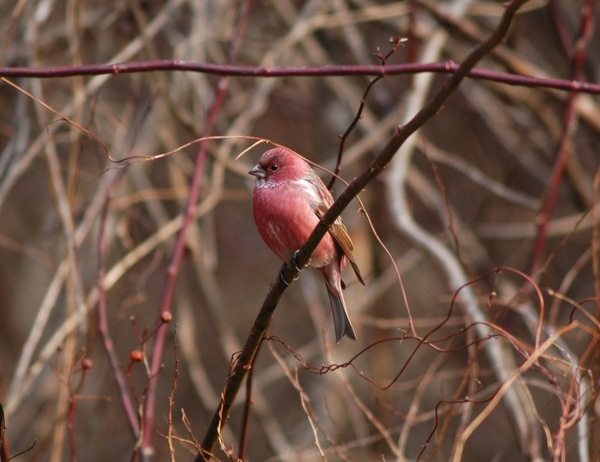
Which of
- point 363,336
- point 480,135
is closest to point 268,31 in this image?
point 480,135

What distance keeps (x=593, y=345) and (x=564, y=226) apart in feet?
13.4

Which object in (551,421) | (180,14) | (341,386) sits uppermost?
(180,14)

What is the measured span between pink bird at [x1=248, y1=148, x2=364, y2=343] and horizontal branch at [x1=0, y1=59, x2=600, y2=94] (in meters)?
1.85

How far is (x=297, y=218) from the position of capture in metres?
4.76

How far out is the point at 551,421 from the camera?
9.47m

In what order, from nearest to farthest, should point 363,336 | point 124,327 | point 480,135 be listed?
point 363,336 → point 480,135 → point 124,327

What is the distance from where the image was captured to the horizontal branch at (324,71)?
2545mm

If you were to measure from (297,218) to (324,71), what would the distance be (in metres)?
2.21

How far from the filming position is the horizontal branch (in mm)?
2545

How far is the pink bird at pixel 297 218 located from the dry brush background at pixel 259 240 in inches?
14.2

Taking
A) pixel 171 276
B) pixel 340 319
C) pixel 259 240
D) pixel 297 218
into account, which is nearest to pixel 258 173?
pixel 297 218

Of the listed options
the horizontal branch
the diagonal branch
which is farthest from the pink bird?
the horizontal branch

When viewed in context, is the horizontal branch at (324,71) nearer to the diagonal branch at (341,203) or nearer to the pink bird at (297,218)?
the diagonal branch at (341,203)

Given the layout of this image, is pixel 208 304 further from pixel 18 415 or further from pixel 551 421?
pixel 551 421
